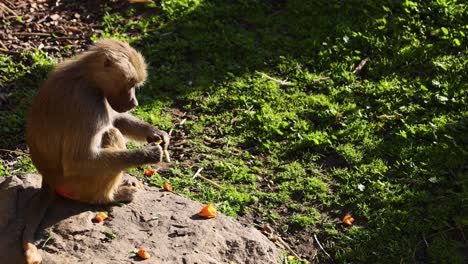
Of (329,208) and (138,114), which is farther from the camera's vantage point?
(138,114)

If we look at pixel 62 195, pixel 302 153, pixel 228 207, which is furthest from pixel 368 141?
pixel 62 195

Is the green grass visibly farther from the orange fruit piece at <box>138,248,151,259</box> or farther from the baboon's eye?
the baboon's eye

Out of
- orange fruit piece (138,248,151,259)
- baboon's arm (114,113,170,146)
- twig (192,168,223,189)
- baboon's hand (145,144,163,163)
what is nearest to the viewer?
orange fruit piece (138,248,151,259)

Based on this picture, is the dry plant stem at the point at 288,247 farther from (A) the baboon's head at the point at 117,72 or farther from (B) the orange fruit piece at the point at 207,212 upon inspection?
(A) the baboon's head at the point at 117,72

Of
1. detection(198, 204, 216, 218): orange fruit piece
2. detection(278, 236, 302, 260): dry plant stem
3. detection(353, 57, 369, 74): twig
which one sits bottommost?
detection(278, 236, 302, 260): dry plant stem

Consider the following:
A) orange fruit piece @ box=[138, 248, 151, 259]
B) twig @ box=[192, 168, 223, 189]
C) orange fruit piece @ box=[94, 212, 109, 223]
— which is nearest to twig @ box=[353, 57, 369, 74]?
twig @ box=[192, 168, 223, 189]

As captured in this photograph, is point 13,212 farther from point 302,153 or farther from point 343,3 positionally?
point 343,3

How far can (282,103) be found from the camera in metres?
8.42

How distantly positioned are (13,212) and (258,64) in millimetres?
4142

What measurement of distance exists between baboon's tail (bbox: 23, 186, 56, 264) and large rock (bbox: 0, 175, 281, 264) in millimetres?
77

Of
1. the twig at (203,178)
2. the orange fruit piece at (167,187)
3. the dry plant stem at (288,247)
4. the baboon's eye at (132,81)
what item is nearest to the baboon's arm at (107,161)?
the baboon's eye at (132,81)

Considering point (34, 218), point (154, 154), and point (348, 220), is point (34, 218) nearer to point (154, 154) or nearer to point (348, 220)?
point (154, 154)

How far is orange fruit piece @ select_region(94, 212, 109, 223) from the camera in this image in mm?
5970

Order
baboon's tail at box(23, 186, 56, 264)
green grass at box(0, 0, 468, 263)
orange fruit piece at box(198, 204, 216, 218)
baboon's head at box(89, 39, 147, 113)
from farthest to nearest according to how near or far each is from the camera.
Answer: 1. green grass at box(0, 0, 468, 263)
2. orange fruit piece at box(198, 204, 216, 218)
3. baboon's head at box(89, 39, 147, 113)
4. baboon's tail at box(23, 186, 56, 264)
